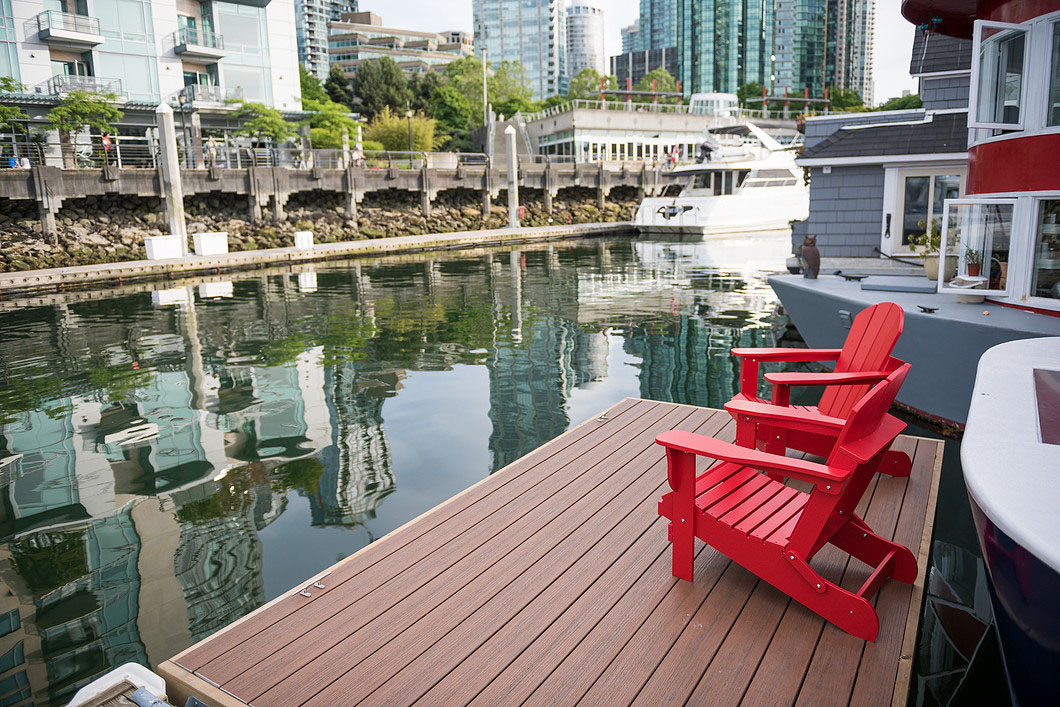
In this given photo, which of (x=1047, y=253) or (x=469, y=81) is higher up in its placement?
(x=469, y=81)

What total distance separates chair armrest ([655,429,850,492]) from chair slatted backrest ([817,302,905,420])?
42.1 inches

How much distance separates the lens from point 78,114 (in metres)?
26.7

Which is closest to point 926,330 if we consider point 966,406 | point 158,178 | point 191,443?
point 966,406

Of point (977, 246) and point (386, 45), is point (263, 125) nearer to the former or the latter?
point (977, 246)

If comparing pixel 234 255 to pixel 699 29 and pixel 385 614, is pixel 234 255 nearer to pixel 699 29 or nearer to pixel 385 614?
pixel 385 614

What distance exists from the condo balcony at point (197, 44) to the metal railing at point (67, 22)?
307 centimetres

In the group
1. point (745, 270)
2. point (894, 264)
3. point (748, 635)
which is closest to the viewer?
point (748, 635)

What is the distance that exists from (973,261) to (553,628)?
20.8 feet

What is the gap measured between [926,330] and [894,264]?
6513mm

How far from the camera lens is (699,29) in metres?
109

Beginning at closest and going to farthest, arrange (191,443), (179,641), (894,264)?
(179,641)
(191,443)
(894,264)

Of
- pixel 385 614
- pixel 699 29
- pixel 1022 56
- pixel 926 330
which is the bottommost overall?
pixel 385 614

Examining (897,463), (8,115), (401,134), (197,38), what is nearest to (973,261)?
(897,463)

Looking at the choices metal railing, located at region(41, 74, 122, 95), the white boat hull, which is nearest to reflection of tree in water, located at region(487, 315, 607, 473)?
the white boat hull
